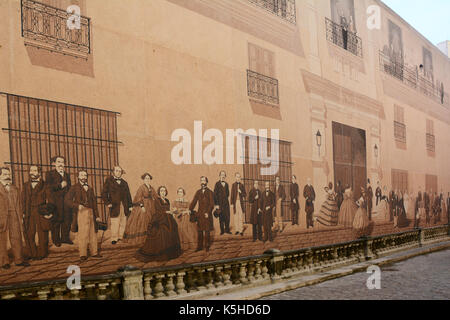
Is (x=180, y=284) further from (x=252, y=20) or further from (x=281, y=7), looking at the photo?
(x=281, y=7)

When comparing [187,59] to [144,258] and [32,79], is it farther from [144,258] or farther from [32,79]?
[144,258]

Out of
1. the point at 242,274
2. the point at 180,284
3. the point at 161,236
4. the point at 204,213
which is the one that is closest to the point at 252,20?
the point at 204,213

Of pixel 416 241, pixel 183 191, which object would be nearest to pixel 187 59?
pixel 183 191

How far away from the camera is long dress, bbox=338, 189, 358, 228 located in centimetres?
1476

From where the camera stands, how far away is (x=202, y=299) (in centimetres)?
792

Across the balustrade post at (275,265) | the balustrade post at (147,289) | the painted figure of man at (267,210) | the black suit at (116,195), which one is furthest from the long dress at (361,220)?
the balustrade post at (147,289)

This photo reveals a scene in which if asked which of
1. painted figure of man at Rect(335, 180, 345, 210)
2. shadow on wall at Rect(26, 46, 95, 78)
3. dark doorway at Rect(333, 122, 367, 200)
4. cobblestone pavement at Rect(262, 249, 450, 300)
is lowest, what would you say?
cobblestone pavement at Rect(262, 249, 450, 300)

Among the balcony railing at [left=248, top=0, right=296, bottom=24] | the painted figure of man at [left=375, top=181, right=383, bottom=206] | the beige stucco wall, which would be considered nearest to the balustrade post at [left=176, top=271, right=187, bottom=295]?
the beige stucco wall

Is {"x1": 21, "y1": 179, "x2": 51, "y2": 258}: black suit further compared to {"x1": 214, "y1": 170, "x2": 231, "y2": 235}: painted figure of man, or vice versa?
{"x1": 214, "y1": 170, "x2": 231, "y2": 235}: painted figure of man

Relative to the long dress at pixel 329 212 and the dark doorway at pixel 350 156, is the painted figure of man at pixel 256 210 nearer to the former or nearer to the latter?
the long dress at pixel 329 212

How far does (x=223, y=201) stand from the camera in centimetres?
1034

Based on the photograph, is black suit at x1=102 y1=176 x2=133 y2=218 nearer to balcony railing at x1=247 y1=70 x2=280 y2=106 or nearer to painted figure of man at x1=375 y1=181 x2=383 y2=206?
balcony railing at x1=247 y1=70 x2=280 y2=106

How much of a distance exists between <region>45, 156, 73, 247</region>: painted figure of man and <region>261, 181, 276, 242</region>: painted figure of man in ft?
17.1

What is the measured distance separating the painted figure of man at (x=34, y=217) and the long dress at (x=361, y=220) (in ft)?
35.4
